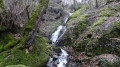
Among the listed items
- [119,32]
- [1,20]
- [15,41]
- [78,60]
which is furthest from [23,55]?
[119,32]

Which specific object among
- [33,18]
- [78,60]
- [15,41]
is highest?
[33,18]

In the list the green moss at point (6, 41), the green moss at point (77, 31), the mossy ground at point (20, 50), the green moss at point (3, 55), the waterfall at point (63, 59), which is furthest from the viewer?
the green moss at point (77, 31)

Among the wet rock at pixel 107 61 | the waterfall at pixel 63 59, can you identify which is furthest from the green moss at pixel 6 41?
the wet rock at pixel 107 61

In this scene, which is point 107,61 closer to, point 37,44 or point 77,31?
point 37,44

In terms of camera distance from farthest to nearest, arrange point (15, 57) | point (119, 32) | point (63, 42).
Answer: point (63, 42)
point (119, 32)
point (15, 57)

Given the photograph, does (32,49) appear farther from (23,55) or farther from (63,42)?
(63,42)

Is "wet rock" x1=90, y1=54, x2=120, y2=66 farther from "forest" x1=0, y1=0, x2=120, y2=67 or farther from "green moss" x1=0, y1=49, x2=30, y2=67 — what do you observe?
"green moss" x1=0, y1=49, x2=30, y2=67

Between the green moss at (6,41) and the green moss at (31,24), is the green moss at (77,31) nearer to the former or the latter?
the green moss at (31,24)

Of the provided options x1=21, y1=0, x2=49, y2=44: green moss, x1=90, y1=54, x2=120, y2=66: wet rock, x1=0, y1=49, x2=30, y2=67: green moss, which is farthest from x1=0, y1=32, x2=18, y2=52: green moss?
x1=90, y1=54, x2=120, y2=66: wet rock

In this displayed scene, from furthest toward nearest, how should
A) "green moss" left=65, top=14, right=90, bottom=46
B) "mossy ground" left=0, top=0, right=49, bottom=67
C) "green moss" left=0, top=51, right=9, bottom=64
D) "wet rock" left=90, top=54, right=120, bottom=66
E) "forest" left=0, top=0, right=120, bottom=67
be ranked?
"green moss" left=65, top=14, right=90, bottom=46, "wet rock" left=90, top=54, right=120, bottom=66, "forest" left=0, top=0, right=120, bottom=67, "mossy ground" left=0, top=0, right=49, bottom=67, "green moss" left=0, top=51, right=9, bottom=64

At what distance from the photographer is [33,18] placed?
584cm

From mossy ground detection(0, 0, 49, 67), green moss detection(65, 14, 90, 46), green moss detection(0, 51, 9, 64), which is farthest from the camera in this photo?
green moss detection(65, 14, 90, 46)

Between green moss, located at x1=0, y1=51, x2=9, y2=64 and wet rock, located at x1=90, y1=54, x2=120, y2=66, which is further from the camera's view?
wet rock, located at x1=90, y1=54, x2=120, y2=66

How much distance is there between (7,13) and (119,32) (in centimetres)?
910
